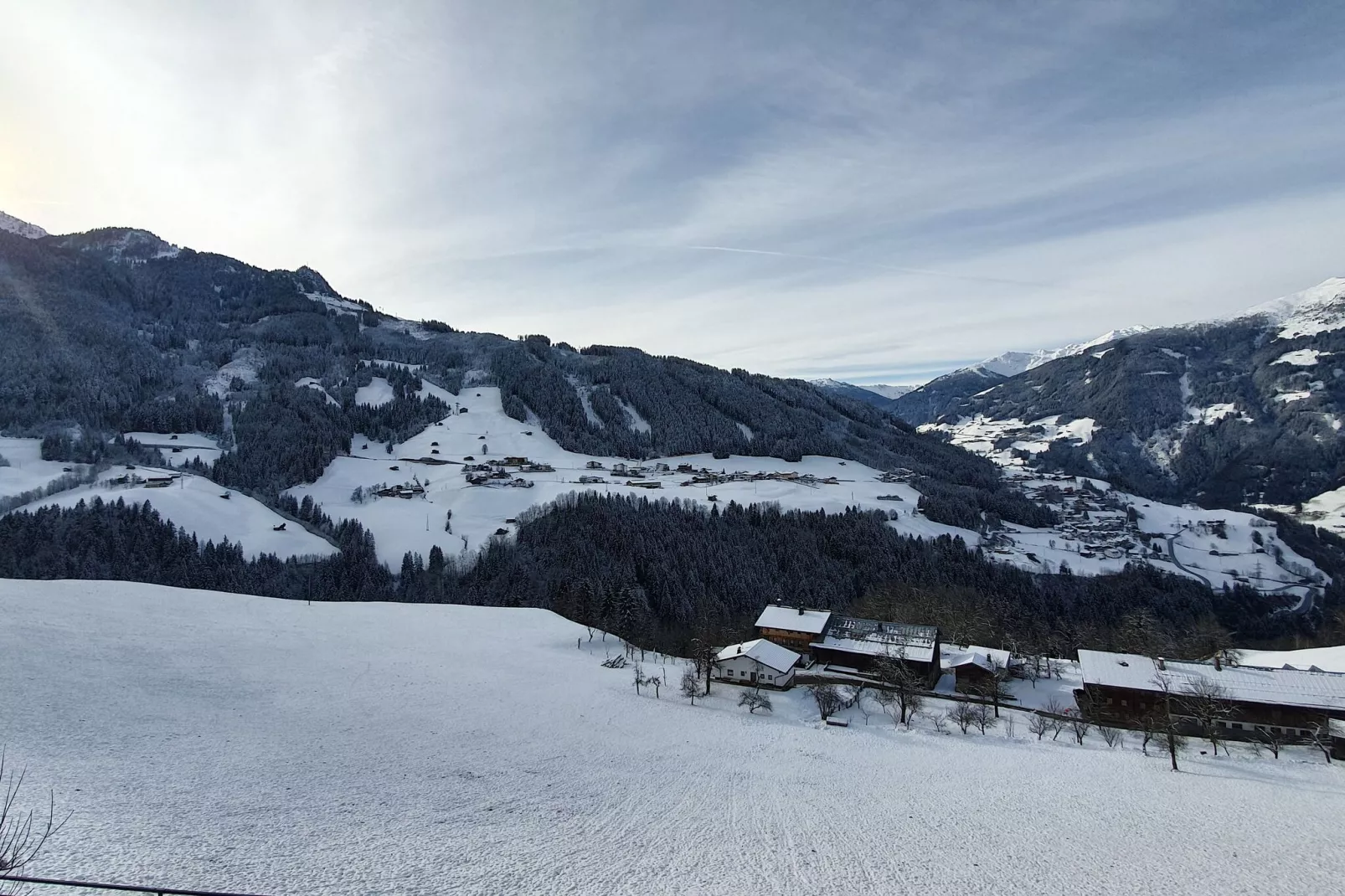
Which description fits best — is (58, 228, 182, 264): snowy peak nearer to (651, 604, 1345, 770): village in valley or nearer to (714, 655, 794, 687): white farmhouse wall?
(651, 604, 1345, 770): village in valley

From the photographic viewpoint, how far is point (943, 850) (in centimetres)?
1295

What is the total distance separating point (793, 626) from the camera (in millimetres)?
43625

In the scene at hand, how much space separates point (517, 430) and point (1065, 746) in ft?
400

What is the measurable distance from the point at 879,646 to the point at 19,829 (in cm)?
4018

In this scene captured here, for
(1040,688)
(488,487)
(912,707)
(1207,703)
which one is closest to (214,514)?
(488,487)

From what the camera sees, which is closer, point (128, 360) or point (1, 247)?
point (128, 360)

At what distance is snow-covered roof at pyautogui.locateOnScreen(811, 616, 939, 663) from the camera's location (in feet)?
129

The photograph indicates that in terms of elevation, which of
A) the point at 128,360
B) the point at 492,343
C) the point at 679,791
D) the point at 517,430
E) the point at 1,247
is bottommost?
the point at 679,791

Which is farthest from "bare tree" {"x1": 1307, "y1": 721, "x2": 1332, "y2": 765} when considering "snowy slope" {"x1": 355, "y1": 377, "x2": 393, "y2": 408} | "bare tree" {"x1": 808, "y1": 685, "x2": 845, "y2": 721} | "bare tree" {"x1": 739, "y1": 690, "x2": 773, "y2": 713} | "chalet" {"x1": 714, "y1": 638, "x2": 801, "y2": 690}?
"snowy slope" {"x1": 355, "y1": 377, "x2": 393, "y2": 408}

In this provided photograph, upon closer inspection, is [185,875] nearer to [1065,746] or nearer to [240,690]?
[240,690]

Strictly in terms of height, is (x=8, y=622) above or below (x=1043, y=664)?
above

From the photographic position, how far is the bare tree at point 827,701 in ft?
96.0

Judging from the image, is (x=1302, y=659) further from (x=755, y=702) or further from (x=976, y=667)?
(x=755, y=702)

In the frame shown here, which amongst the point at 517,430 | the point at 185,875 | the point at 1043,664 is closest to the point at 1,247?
the point at 517,430
